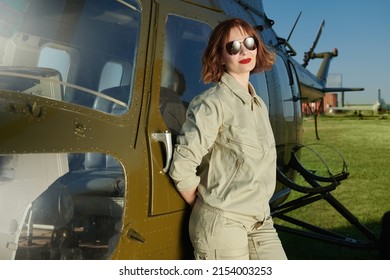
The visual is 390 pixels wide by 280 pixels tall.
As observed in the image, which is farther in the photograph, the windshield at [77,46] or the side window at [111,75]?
the side window at [111,75]

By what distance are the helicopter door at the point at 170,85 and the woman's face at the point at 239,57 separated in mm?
410

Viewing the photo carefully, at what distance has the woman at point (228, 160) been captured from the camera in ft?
7.09

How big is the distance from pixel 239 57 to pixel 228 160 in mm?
518

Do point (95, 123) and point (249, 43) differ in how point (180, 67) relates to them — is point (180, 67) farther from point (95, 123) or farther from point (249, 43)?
point (95, 123)

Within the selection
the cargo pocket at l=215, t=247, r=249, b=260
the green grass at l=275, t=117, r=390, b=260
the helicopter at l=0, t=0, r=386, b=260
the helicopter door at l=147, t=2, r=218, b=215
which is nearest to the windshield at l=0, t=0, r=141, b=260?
the helicopter at l=0, t=0, r=386, b=260

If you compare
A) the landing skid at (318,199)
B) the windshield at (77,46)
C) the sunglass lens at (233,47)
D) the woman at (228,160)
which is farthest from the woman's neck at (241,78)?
the landing skid at (318,199)

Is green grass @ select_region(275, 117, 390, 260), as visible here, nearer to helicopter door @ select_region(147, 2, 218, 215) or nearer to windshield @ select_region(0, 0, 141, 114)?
helicopter door @ select_region(147, 2, 218, 215)

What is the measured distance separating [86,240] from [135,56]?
980 millimetres

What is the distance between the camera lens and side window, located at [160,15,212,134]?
260cm

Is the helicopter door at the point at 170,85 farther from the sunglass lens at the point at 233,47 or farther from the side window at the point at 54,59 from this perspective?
the side window at the point at 54,59

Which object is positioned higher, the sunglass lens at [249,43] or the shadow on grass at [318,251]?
the sunglass lens at [249,43]
